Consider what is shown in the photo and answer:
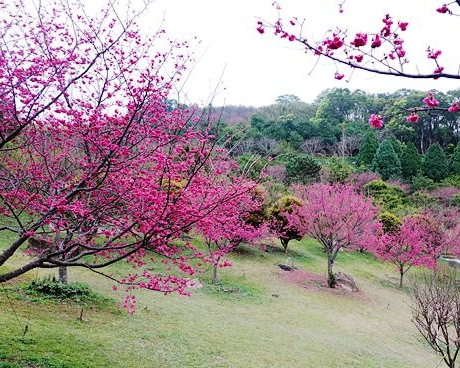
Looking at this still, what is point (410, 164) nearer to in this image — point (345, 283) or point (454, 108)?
point (345, 283)

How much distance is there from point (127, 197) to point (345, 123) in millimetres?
38278

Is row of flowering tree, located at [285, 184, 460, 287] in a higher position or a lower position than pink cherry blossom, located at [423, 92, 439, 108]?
lower

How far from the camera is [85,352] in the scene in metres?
5.80

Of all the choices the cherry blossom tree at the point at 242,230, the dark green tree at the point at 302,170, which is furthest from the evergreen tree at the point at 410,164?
the cherry blossom tree at the point at 242,230

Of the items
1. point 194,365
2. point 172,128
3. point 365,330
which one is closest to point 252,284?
point 365,330

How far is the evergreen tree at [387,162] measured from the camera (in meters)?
30.7

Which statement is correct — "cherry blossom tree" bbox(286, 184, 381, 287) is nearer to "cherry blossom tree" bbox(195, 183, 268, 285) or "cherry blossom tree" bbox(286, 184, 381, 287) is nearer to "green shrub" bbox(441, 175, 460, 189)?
"cherry blossom tree" bbox(195, 183, 268, 285)

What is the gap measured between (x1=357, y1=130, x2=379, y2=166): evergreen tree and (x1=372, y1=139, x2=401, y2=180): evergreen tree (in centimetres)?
162

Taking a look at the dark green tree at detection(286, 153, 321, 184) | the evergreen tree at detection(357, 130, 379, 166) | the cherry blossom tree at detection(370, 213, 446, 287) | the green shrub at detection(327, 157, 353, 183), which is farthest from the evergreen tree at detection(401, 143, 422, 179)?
the cherry blossom tree at detection(370, 213, 446, 287)

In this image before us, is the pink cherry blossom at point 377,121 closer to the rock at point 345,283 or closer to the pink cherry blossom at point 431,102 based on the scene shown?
the pink cherry blossom at point 431,102

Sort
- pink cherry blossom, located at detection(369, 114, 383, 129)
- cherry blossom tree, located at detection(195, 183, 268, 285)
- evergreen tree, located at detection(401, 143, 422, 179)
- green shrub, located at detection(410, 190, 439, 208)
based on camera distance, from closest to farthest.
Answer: pink cherry blossom, located at detection(369, 114, 383, 129), cherry blossom tree, located at detection(195, 183, 268, 285), green shrub, located at detection(410, 190, 439, 208), evergreen tree, located at detection(401, 143, 422, 179)

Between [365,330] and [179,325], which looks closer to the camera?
[179,325]

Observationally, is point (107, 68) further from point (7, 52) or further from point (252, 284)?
point (252, 284)

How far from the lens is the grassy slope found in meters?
6.01
